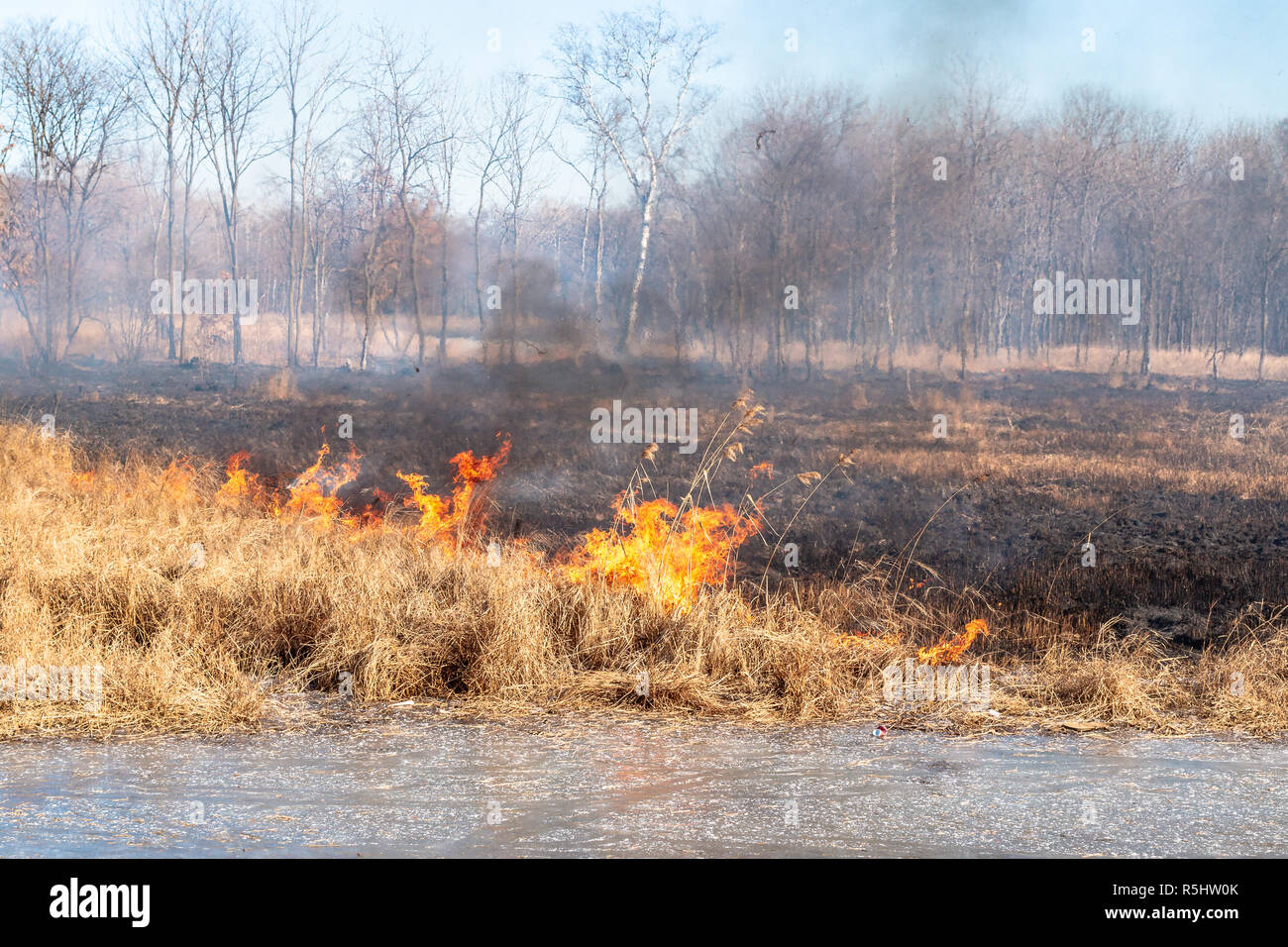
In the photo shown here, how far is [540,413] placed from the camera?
22.3 meters

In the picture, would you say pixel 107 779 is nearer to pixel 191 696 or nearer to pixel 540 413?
pixel 191 696

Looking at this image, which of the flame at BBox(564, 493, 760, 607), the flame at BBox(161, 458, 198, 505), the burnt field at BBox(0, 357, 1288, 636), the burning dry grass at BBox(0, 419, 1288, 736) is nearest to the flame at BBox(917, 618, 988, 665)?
the burning dry grass at BBox(0, 419, 1288, 736)

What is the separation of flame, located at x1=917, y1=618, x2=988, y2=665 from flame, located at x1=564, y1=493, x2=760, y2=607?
56.4 inches

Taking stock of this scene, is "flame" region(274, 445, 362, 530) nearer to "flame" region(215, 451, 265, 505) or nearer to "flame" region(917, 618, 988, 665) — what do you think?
"flame" region(215, 451, 265, 505)

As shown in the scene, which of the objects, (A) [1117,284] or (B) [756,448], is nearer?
(B) [756,448]

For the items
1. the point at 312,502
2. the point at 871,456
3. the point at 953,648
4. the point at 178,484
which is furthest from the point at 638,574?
the point at 871,456

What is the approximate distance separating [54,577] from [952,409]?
20082 mm

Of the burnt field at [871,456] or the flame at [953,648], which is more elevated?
the burnt field at [871,456]

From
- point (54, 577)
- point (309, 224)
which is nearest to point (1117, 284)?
point (309, 224)

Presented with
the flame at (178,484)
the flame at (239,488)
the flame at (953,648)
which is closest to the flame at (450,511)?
the flame at (239,488)

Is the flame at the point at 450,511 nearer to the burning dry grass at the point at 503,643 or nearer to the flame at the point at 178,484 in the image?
the burning dry grass at the point at 503,643

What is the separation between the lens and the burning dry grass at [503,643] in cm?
648

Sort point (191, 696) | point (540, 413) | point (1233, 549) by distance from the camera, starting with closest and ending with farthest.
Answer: point (191, 696), point (1233, 549), point (540, 413)

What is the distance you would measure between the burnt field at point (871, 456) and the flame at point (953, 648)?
892 mm
